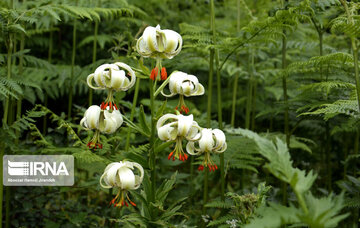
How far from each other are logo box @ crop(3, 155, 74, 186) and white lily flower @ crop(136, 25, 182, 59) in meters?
0.98

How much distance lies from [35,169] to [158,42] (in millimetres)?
1281

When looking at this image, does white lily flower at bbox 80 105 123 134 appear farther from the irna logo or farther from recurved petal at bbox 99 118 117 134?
Result: the irna logo

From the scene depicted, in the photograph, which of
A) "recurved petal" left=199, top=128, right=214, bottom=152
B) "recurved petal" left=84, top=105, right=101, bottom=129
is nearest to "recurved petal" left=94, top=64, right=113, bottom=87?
"recurved petal" left=84, top=105, right=101, bottom=129

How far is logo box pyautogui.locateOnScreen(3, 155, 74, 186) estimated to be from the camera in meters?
2.28

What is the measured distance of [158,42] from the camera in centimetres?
154

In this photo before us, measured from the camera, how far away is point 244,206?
157 centimetres

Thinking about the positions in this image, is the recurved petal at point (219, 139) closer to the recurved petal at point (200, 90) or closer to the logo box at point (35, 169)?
the recurved petal at point (200, 90)

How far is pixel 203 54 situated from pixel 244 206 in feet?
5.77

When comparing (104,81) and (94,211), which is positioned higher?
(104,81)

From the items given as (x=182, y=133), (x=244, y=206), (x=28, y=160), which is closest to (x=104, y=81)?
(x=182, y=133)

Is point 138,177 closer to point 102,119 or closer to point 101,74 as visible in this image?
point 102,119

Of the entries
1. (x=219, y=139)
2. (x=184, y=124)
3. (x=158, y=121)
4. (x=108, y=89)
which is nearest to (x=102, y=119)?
(x=108, y=89)

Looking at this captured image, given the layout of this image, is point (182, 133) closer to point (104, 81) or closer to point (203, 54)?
point (104, 81)

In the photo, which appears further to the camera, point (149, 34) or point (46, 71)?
point (46, 71)
